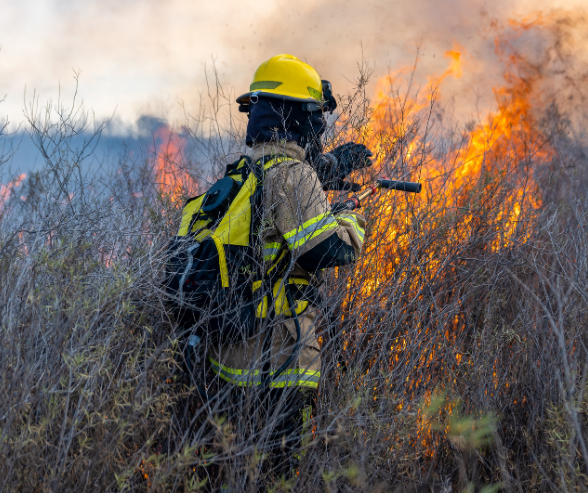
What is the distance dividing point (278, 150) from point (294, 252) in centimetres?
58

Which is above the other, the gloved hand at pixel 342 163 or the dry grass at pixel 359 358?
the gloved hand at pixel 342 163

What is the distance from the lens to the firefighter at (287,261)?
2.03 m

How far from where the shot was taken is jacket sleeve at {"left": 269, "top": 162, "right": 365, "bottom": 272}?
2.03 m

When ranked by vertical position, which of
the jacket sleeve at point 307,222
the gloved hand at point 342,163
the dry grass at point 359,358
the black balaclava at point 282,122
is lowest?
the dry grass at point 359,358

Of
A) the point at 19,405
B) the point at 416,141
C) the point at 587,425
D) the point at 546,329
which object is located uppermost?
the point at 416,141

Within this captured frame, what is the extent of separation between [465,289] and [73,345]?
8.14ft

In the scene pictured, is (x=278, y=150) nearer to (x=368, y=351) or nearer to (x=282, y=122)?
(x=282, y=122)

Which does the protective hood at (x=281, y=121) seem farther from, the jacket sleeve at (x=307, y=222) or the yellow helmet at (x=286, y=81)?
the jacket sleeve at (x=307, y=222)

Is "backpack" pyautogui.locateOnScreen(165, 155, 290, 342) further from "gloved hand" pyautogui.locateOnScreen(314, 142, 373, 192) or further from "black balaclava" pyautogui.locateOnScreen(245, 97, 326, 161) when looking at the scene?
"gloved hand" pyautogui.locateOnScreen(314, 142, 373, 192)

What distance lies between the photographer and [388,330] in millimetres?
2691

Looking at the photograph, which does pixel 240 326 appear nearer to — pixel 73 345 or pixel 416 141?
pixel 73 345

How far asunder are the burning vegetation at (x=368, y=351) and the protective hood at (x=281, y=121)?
722 millimetres

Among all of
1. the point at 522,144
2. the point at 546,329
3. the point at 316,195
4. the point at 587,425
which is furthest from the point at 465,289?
the point at 522,144

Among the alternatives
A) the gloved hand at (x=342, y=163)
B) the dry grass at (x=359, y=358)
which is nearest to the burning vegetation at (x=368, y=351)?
the dry grass at (x=359, y=358)
